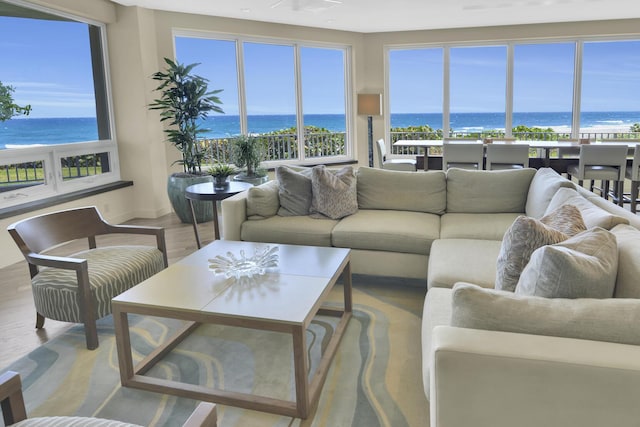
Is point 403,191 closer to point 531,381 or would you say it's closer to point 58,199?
point 531,381

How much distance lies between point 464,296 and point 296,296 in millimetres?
1025

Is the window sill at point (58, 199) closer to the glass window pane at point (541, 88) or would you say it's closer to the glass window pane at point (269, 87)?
the glass window pane at point (269, 87)

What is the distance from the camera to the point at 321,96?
7.93m

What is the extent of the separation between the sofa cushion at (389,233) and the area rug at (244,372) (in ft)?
1.35

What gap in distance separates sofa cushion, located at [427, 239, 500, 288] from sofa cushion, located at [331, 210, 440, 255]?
16 centimetres

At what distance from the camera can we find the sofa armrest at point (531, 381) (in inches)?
48.0

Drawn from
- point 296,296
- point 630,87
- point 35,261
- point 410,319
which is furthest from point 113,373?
point 630,87

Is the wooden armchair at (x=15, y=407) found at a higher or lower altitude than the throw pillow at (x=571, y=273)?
lower

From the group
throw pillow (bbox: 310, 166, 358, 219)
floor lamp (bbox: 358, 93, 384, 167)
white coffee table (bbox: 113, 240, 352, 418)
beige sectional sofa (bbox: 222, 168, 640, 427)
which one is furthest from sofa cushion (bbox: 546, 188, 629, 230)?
floor lamp (bbox: 358, 93, 384, 167)

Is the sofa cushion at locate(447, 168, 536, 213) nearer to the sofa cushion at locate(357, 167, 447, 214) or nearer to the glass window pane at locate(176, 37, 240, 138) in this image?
the sofa cushion at locate(357, 167, 447, 214)

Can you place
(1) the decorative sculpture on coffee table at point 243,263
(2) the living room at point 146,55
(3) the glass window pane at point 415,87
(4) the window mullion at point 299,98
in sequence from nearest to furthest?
1. (1) the decorative sculpture on coffee table at point 243,263
2. (2) the living room at point 146,55
3. (4) the window mullion at point 299,98
4. (3) the glass window pane at point 415,87

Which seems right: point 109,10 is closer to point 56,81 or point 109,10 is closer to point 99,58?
point 99,58

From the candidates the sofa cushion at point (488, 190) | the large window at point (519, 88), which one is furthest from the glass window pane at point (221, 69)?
the sofa cushion at point (488, 190)

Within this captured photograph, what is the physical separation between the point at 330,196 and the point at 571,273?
2.42 metres
